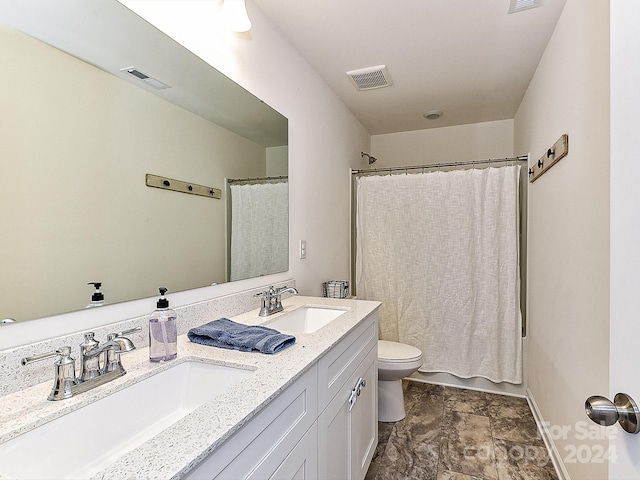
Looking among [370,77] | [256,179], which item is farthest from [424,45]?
[256,179]

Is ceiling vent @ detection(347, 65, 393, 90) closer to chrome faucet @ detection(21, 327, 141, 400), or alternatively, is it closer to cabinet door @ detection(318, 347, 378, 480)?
cabinet door @ detection(318, 347, 378, 480)

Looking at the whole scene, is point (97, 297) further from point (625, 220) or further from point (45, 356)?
point (625, 220)

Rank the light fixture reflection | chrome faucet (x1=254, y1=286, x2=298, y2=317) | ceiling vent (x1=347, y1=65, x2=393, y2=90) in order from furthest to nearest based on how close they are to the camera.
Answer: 1. ceiling vent (x1=347, y1=65, x2=393, y2=90)
2. chrome faucet (x1=254, y1=286, x2=298, y2=317)
3. the light fixture reflection

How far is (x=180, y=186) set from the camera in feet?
4.28

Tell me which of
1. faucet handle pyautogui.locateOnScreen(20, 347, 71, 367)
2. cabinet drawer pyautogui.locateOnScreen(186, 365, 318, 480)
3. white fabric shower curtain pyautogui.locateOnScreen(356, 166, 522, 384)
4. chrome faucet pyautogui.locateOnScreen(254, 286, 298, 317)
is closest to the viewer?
cabinet drawer pyautogui.locateOnScreen(186, 365, 318, 480)

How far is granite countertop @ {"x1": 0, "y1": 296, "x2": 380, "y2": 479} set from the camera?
0.55 meters

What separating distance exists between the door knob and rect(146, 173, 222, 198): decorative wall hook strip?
1.30m

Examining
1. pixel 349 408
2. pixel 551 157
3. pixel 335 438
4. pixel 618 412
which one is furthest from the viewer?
pixel 551 157

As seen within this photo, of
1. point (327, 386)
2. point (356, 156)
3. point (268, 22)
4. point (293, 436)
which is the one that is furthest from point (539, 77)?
point (293, 436)

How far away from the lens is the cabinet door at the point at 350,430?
3.79ft

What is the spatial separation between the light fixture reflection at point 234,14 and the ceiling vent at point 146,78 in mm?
442

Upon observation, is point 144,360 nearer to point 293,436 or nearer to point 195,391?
point 195,391

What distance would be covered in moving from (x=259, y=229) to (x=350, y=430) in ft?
3.29

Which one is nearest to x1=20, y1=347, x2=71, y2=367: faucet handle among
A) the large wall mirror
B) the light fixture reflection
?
the large wall mirror
